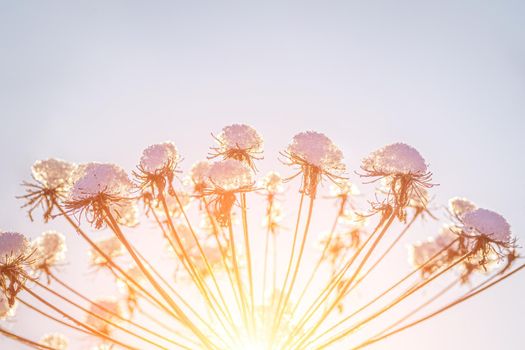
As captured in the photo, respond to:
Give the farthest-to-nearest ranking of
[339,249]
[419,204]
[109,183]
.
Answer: [339,249]
[419,204]
[109,183]

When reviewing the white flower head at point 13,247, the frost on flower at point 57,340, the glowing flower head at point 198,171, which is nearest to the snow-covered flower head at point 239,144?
the glowing flower head at point 198,171

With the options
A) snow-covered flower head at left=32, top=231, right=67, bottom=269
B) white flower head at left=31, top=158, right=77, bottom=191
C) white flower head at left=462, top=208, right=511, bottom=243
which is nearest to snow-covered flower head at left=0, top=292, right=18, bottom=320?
snow-covered flower head at left=32, top=231, right=67, bottom=269

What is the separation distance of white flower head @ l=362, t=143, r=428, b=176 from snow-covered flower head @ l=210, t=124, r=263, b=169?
213cm

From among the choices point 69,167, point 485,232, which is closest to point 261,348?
point 485,232

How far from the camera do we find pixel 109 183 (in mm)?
8117

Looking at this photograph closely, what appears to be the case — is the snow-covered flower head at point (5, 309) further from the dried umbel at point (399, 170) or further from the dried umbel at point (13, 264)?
the dried umbel at point (399, 170)

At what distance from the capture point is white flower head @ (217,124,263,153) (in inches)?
375

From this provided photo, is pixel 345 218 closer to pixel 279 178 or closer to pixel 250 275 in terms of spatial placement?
pixel 279 178

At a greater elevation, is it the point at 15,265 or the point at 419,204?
the point at 419,204

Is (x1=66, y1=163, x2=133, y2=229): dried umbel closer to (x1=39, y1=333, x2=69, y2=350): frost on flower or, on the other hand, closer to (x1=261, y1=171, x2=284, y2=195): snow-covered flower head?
(x1=261, y1=171, x2=284, y2=195): snow-covered flower head

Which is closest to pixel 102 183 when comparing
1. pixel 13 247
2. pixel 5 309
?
pixel 13 247

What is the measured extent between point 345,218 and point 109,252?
615 cm

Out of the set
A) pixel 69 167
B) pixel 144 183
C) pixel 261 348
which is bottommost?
pixel 261 348

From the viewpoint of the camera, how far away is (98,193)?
8.00m
